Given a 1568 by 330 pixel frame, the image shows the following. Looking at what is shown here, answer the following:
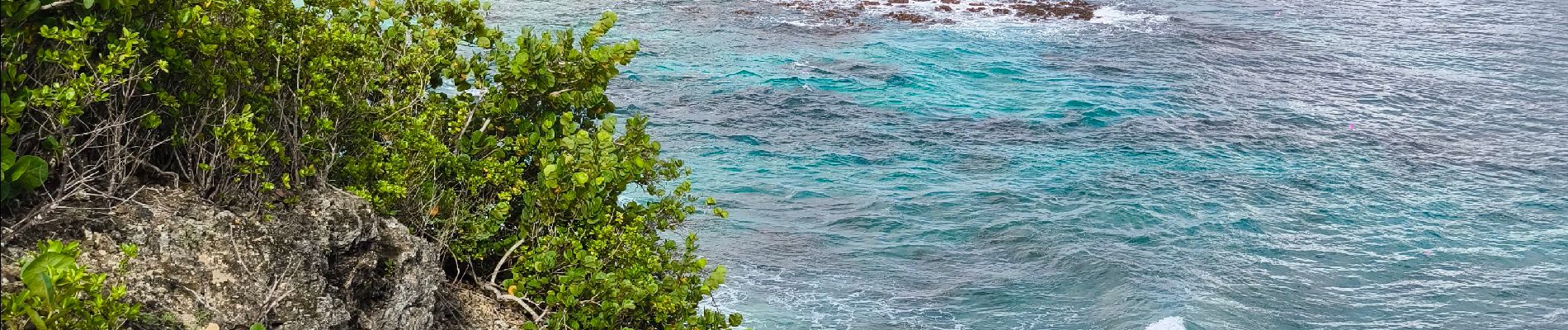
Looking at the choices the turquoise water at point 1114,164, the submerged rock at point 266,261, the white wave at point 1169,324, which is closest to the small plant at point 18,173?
the submerged rock at point 266,261

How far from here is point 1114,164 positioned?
2706cm

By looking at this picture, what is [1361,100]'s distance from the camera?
110ft

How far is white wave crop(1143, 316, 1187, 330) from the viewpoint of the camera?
729 inches

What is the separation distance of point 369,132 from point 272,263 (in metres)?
1.52

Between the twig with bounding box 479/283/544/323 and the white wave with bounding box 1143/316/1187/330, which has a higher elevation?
the twig with bounding box 479/283/544/323

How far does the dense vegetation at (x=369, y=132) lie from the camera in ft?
19.1

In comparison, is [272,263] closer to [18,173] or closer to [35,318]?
[18,173]

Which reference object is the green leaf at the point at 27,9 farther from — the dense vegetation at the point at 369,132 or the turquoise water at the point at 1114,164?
the turquoise water at the point at 1114,164

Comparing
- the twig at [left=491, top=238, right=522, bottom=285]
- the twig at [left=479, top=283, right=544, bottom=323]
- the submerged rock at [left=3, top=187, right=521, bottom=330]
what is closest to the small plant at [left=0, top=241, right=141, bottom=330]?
the submerged rock at [left=3, top=187, right=521, bottom=330]

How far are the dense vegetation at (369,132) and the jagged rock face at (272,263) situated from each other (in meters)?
0.15

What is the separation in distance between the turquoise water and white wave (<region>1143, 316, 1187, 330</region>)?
7.3 inches

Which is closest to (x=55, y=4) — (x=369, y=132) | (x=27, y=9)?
(x=27, y=9)

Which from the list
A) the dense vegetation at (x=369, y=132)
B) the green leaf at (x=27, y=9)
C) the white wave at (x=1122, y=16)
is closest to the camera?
the green leaf at (x=27, y=9)

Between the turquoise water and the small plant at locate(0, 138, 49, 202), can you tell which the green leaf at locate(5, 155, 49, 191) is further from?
the turquoise water
